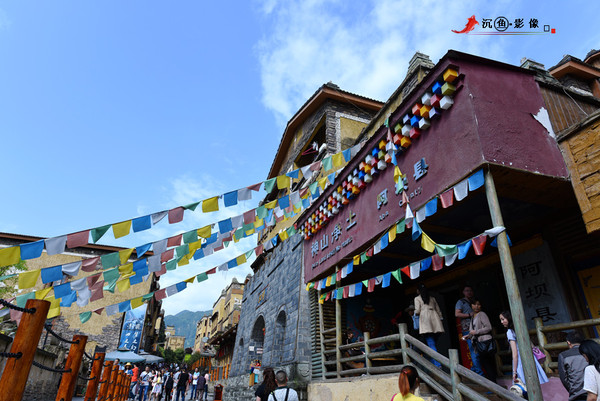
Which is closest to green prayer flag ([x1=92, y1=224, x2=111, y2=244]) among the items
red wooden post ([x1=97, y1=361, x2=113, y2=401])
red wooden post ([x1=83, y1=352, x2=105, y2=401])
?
red wooden post ([x1=83, y1=352, x2=105, y2=401])

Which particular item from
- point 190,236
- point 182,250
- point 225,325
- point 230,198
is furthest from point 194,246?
point 225,325

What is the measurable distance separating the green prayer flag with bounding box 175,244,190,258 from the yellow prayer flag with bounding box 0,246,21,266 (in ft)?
9.59

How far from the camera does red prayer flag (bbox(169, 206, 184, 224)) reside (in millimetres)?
7742

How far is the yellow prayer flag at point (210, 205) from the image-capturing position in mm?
7922

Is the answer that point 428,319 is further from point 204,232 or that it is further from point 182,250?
point 182,250

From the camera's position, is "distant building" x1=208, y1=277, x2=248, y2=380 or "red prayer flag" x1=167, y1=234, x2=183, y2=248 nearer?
"red prayer flag" x1=167, y1=234, x2=183, y2=248

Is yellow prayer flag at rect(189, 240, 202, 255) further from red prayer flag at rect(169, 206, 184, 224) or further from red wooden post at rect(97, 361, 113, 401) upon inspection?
red wooden post at rect(97, 361, 113, 401)

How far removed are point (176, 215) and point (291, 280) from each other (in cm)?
565

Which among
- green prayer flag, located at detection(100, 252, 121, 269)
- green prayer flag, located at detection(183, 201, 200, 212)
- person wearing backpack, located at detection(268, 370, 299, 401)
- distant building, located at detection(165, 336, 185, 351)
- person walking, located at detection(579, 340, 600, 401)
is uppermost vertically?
distant building, located at detection(165, 336, 185, 351)

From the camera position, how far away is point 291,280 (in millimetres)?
12367

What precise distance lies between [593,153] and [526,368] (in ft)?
10.0

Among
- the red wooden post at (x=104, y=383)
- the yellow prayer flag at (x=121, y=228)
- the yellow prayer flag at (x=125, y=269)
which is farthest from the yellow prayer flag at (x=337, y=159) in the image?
the red wooden post at (x=104, y=383)

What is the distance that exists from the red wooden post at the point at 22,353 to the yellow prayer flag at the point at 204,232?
4.84 meters

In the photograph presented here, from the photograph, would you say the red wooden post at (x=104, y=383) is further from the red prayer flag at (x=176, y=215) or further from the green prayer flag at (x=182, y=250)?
the red prayer flag at (x=176, y=215)
